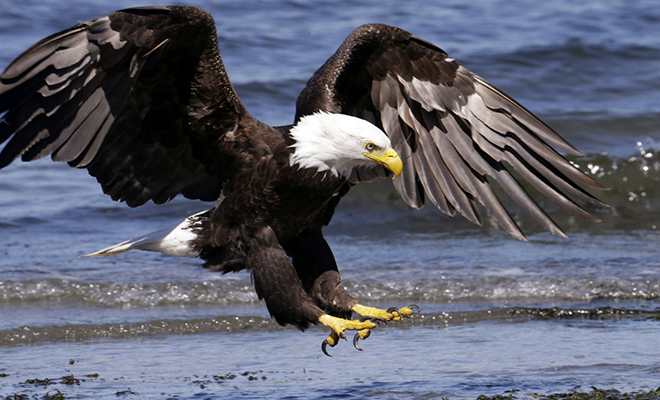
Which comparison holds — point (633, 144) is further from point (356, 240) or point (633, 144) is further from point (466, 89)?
point (466, 89)

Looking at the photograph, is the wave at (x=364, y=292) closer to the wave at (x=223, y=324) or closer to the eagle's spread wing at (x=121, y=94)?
the wave at (x=223, y=324)

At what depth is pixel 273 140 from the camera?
475cm

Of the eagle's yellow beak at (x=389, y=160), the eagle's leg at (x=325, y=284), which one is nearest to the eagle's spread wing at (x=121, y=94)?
the eagle's leg at (x=325, y=284)

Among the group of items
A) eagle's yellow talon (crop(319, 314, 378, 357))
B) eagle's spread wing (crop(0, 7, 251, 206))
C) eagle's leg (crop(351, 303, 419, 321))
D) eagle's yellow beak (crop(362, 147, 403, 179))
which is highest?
eagle's spread wing (crop(0, 7, 251, 206))

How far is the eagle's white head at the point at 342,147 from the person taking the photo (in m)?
4.45

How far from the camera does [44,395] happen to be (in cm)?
461

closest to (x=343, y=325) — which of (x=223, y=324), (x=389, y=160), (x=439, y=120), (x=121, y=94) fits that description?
(x=389, y=160)

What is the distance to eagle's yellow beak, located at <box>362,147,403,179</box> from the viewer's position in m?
4.44

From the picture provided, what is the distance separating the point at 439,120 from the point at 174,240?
5.03 ft

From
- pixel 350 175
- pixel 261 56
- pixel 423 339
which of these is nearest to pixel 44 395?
pixel 350 175

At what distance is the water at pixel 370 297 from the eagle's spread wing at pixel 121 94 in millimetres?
1150

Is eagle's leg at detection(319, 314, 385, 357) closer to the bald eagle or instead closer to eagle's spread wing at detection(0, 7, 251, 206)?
the bald eagle

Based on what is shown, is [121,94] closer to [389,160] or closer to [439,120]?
[389,160]

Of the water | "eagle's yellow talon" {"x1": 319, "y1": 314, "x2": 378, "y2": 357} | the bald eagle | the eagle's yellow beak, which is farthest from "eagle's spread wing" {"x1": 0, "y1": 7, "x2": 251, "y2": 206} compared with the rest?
the water
